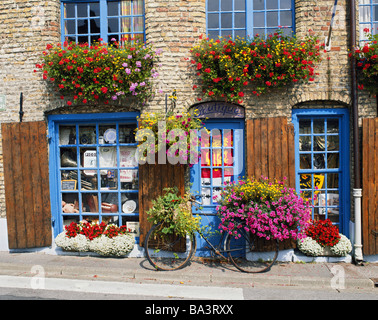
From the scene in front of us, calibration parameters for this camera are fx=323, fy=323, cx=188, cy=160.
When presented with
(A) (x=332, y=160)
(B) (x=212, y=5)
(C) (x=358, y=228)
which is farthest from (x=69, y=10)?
(C) (x=358, y=228)

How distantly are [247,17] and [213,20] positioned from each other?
27.6 inches

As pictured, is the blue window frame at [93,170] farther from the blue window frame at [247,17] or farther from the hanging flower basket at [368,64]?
the hanging flower basket at [368,64]

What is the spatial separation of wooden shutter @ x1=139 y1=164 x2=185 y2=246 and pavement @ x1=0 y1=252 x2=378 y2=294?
0.83 meters

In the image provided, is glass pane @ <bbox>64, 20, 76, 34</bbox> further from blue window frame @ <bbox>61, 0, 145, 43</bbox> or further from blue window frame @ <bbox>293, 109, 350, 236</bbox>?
blue window frame @ <bbox>293, 109, 350, 236</bbox>

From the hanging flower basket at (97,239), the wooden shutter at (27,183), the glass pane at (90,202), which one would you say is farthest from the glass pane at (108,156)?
the hanging flower basket at (97,239)

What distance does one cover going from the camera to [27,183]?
6.71 meters

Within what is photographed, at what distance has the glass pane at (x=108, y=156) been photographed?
6965mm

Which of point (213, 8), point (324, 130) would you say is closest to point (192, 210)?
point (324, 130)

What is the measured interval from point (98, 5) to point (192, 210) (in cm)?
481

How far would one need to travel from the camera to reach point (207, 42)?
20.6 ft

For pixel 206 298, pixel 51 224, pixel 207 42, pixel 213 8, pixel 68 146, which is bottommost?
pixel 206 298

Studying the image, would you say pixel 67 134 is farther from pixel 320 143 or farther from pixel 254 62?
pixel 320 143

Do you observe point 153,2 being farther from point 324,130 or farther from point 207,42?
point 324,130

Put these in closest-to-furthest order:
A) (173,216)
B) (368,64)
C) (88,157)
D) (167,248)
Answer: (173,216)
(368,64)
(167,248)
(88,157)
